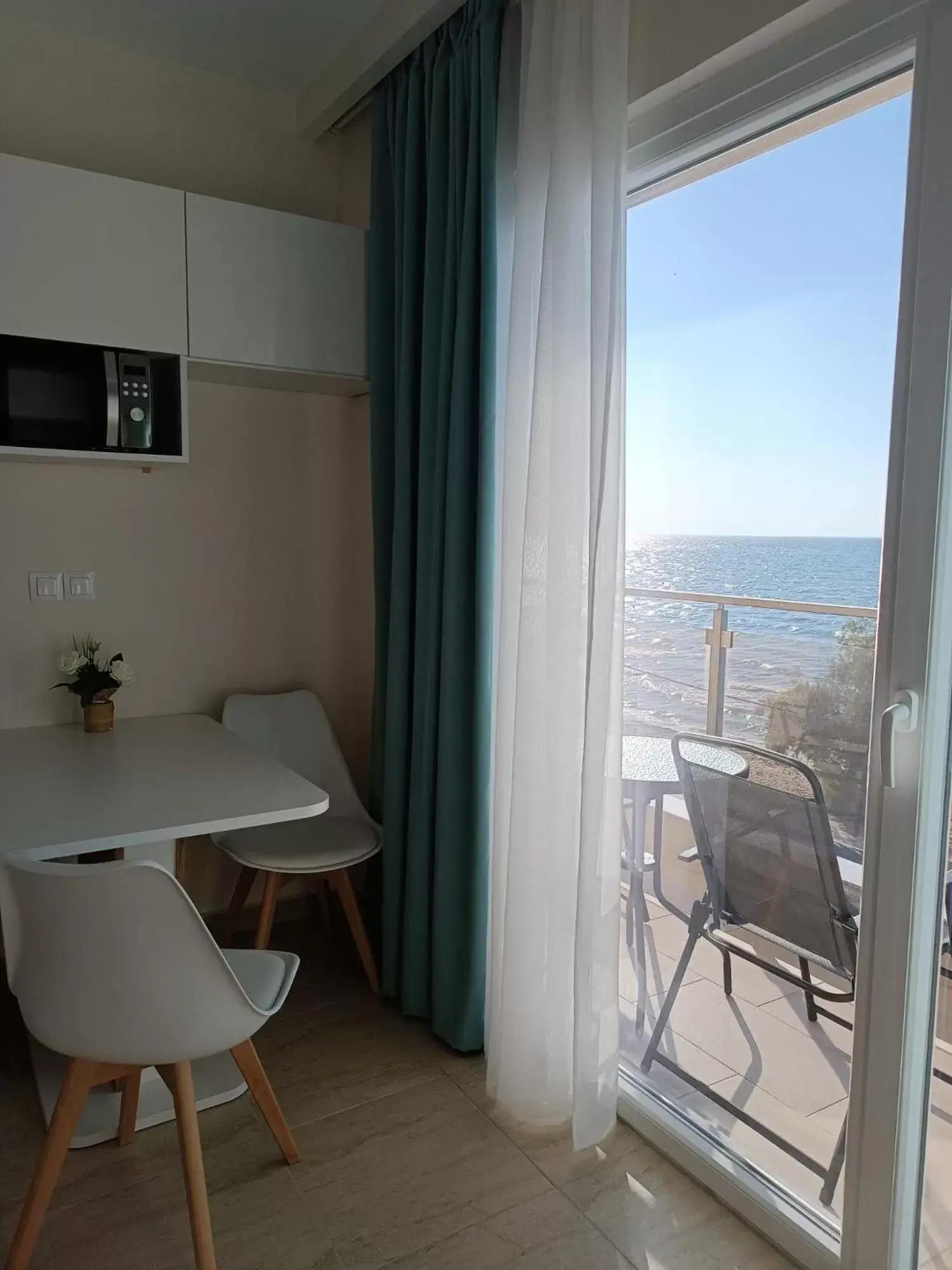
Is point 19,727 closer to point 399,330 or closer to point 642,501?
point 399,330

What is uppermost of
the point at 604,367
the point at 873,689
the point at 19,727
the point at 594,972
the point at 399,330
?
the point at 399,330

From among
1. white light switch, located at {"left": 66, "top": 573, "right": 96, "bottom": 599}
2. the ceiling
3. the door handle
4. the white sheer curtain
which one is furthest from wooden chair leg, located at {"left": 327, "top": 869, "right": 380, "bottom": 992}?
the ceiling

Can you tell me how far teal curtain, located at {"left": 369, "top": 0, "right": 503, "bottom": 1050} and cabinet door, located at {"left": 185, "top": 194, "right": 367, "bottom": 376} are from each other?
0.13 m

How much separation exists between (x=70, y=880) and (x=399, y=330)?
1.65m

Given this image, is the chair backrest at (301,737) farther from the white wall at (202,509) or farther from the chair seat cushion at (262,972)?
the chair seat cushion at (262,972)

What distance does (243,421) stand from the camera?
Result: 2.93 meters

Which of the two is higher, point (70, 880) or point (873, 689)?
point (873, 689)

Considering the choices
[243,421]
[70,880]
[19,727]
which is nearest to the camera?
[70,880]

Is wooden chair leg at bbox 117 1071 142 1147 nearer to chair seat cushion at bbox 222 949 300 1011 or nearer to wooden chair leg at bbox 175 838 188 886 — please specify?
chair seat cushion at bbox 222 949 300 1011

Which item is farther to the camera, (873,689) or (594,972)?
(594,972)

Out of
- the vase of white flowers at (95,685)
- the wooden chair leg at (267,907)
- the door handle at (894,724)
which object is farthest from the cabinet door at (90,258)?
the door handle at (894,724)

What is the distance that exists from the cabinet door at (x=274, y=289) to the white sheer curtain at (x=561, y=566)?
73cm

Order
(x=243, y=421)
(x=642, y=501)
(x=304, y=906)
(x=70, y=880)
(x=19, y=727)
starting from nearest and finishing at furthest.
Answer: (x=70, y=880) → (x=642, y=501) → (x=19, y=727) → (x=243, y=421) → (x=304, y=906)

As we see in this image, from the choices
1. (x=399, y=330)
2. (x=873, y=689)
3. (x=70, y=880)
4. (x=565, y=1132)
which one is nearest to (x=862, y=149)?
(x=873, y=689)
